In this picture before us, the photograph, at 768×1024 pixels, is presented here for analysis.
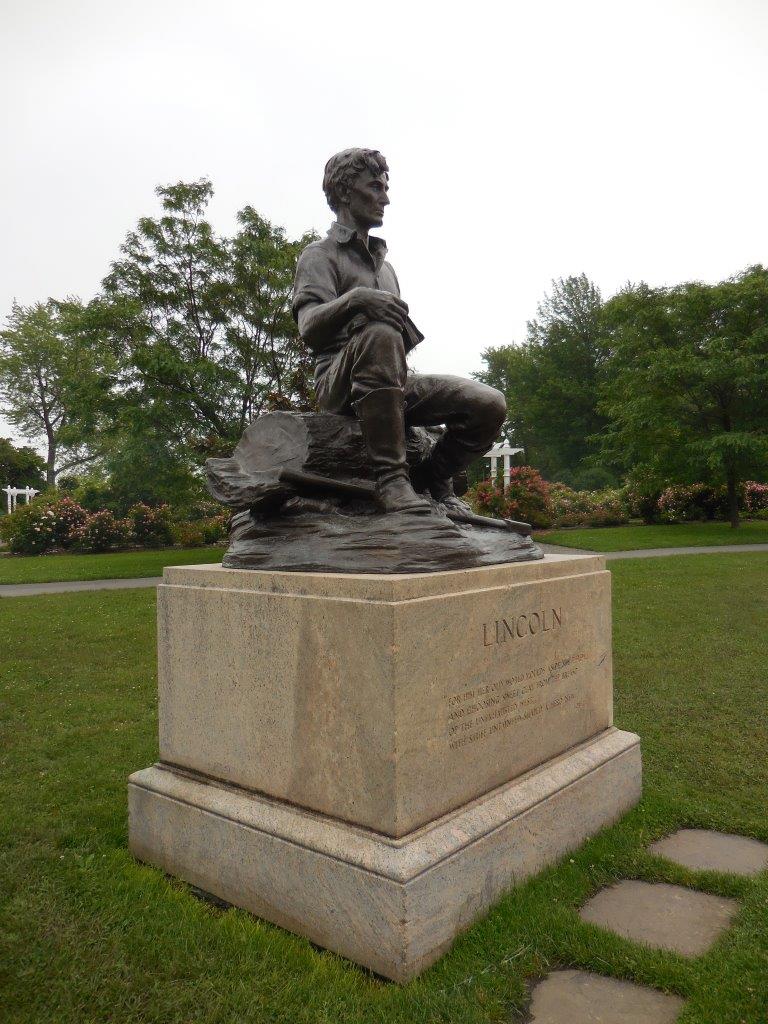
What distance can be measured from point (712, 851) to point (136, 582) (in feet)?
40.1

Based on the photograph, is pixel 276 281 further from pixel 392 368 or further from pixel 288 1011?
pixel 288 1011

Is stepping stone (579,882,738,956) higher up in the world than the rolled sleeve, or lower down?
lower down

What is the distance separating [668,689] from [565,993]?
4.03m

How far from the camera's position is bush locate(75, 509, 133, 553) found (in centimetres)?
2111

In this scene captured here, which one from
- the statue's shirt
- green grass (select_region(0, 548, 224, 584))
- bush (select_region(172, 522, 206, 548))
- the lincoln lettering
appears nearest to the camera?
the lincoln lettering

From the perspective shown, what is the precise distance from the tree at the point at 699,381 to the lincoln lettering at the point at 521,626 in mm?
15516

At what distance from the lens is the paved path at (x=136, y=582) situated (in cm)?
1276

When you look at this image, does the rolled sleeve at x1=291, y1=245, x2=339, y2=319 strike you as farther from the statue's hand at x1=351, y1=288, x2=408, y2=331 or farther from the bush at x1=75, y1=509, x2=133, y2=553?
the bush at x1=75, y1=509, x2=133, y2=553

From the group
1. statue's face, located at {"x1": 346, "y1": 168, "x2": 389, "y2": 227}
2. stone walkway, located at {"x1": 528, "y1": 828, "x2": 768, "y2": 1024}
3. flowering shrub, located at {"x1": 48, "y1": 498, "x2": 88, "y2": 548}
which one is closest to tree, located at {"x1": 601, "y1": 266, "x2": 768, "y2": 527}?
stone walkway, located at {"x1": 528, "y1": 828, "x2": 768, "y2": 1024}

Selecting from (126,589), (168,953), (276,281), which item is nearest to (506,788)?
(168,953)

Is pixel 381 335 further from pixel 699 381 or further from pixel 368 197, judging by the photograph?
pixel 699 381

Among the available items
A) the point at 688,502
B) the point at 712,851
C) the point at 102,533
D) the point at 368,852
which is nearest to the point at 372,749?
the point at 368,852

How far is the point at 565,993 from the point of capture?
7.70 feet

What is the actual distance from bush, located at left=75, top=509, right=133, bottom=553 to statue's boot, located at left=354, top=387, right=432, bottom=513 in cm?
1981
